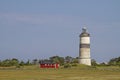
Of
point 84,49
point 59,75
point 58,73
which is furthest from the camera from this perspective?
point 84,49

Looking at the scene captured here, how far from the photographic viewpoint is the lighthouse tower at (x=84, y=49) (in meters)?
81.9

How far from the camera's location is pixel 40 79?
37156 mm

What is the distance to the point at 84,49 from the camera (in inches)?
3268

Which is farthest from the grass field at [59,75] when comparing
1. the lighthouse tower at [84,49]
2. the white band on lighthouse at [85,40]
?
the white band on lighthouse at [85,40]

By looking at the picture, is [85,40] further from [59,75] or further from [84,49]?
[59,75]

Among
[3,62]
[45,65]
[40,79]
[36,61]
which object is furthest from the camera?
[36,61]

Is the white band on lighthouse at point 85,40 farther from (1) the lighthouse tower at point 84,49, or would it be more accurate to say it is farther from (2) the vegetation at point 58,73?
(2) the vegetation at point 58,73

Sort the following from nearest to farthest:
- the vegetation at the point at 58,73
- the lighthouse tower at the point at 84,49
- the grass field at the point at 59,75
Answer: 1. the grass field at the point at 59,75
2. the vegetation at the point at 58,73
3. the lighthouse tower at the point at 84,49

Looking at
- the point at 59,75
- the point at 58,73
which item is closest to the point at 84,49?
the point at 58,73

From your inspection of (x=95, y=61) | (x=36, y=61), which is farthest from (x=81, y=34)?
(x=36, y=61)

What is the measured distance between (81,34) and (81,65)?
9.01m

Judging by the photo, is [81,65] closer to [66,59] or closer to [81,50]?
[81,50]

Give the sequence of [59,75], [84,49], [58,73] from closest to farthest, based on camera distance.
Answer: [59,75] < [58,73] < [84,49]

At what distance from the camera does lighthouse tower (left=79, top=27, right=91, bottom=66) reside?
81.9 m
